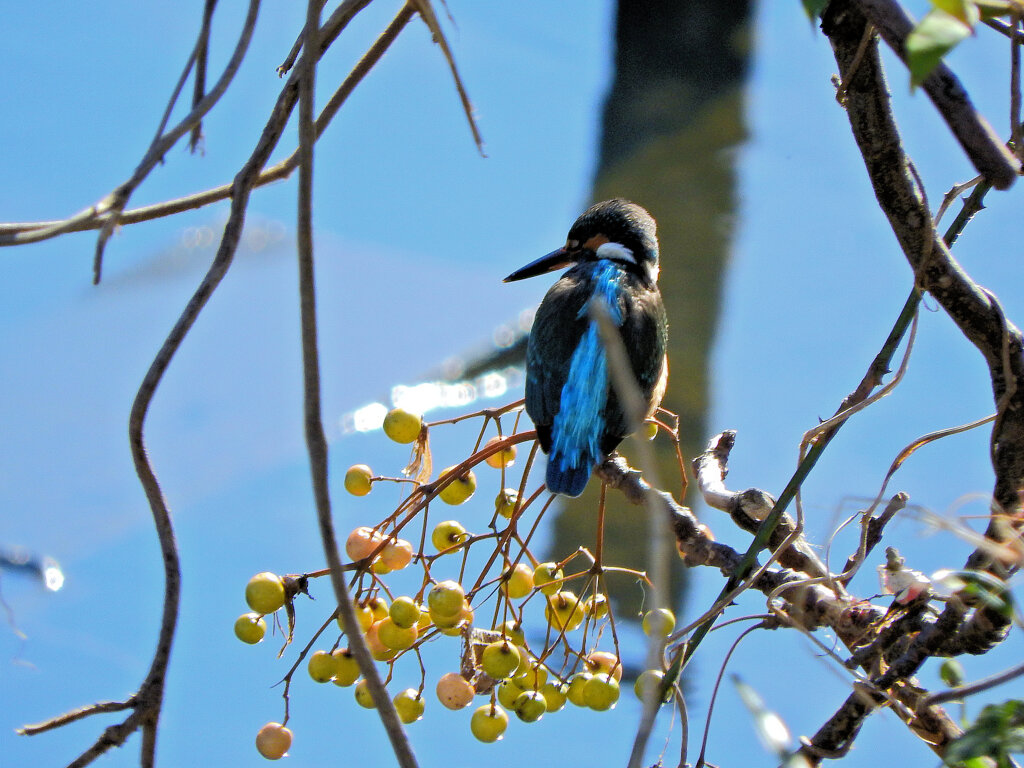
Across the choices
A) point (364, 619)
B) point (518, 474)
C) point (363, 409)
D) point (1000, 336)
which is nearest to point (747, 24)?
point (518, 474)

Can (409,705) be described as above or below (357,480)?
below

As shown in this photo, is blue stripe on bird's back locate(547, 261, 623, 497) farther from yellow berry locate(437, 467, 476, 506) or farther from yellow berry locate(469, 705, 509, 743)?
yellow berry locate(469, 705, 509, 743)

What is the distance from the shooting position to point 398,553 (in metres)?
1.06

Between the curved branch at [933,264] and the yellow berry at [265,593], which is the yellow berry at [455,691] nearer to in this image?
the yellow berry at [265,593]

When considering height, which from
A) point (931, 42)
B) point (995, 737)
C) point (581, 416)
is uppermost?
point (581, 416)

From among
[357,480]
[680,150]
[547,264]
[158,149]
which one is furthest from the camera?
[680,150]

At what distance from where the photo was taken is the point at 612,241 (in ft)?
6.35

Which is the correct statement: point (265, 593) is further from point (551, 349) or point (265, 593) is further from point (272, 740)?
point (551, 349)

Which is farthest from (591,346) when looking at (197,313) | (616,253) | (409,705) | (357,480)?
(197,313)

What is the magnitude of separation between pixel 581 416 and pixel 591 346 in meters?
0.14

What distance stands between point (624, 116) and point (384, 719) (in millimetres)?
1886

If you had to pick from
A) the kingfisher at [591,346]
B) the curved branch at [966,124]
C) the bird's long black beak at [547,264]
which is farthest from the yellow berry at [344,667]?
the bird's long black beak at [547,264]

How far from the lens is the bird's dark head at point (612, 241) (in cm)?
190

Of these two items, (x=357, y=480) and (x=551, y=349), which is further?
(x=551, y=349)
